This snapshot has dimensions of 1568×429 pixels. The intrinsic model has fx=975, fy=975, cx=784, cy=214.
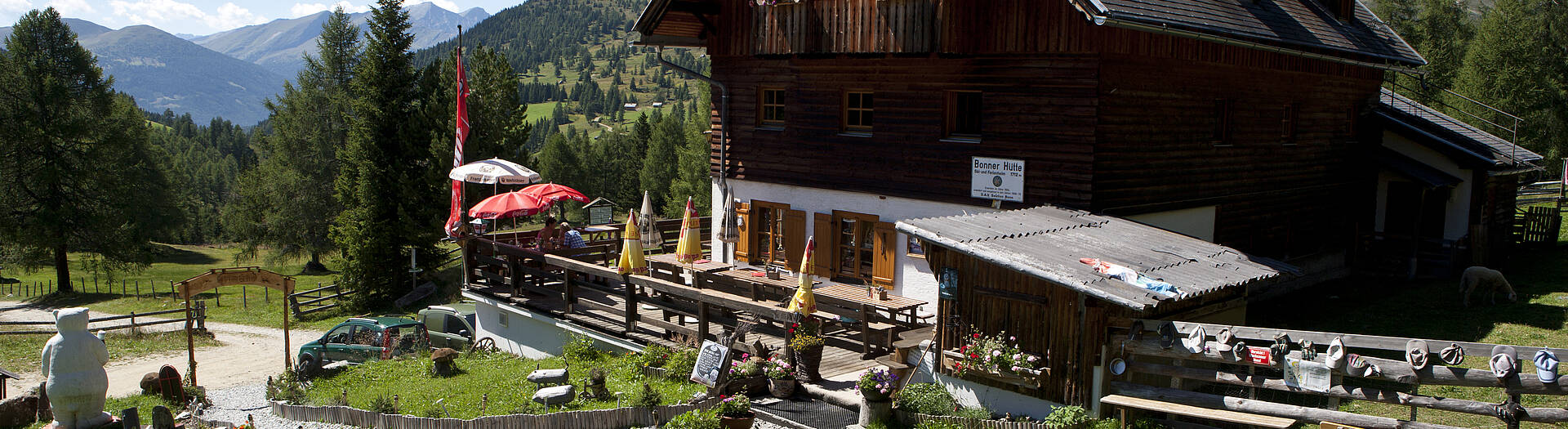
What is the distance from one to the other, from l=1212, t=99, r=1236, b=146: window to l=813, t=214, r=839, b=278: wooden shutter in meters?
7.03

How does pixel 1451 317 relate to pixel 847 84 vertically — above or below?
below

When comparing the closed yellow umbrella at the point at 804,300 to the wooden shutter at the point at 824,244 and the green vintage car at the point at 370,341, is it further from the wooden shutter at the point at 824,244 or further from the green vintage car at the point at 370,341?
the green vintage car at the point at 370,341

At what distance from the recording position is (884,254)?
17078 millimetres

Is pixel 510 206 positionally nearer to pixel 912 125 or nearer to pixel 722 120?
pixel 722 120

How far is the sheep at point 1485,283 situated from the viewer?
55.0ft

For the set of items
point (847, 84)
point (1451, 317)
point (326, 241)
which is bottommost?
point (326, 241)

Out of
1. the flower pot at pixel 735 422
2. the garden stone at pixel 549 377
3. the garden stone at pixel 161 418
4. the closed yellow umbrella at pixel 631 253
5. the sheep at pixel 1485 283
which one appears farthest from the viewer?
the sheep at pixel 1485 283

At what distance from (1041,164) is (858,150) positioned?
11.5ft

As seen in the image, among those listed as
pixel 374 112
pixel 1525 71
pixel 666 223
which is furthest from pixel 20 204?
pixel 1525 71

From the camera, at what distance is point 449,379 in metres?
16.8

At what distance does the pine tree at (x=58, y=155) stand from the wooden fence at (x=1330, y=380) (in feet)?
150

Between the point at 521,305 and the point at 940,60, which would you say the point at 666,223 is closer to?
the point at 521,305

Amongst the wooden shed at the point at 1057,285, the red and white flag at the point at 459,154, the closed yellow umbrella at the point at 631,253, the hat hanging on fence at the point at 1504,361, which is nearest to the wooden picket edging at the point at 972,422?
the wooden shed at the point at 1057,285

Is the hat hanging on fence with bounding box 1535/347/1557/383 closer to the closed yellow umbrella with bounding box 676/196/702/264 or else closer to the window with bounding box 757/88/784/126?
the closed yellow umbrella with bounding box 676/196/702/264
